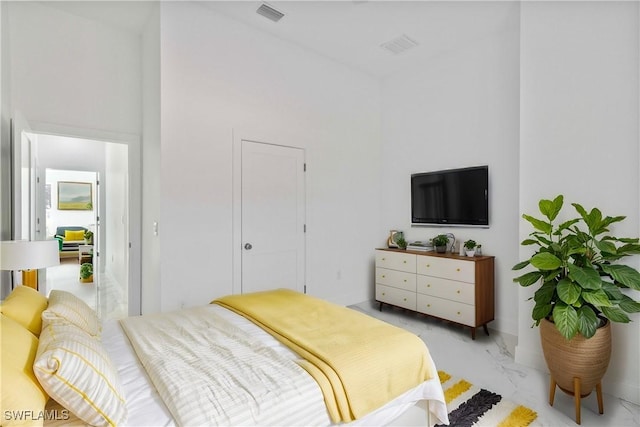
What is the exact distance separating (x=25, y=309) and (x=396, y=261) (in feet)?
10.9

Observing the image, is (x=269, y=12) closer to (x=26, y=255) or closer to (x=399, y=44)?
(x=399, y=44)

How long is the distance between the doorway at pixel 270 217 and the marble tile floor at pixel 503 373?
1384mm

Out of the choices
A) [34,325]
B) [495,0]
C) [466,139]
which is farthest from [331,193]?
[34,325]

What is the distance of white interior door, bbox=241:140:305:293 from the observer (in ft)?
11.2

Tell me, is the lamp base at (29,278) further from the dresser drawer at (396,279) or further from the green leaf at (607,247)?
the green leaf at (607,247)

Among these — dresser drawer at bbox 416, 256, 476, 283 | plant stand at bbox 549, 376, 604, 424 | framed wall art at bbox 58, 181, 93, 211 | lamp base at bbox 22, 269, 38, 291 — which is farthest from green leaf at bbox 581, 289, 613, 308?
framed wall art at bbox 58, 181, 93, 211

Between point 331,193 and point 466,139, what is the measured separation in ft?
5.50

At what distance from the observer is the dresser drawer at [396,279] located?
12.4 feet

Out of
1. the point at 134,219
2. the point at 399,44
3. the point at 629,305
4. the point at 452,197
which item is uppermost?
the point at 399,44

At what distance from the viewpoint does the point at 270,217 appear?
360 cm

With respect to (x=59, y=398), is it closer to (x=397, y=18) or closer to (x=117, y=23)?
(x=117, y=23)

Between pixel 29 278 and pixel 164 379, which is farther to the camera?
pixel 29 278

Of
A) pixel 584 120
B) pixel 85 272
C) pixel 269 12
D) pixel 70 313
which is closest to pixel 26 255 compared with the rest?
pixel 70 313

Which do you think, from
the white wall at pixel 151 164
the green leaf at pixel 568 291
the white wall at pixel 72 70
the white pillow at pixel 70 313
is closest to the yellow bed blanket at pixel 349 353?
the white pillow at pixel 70 313
